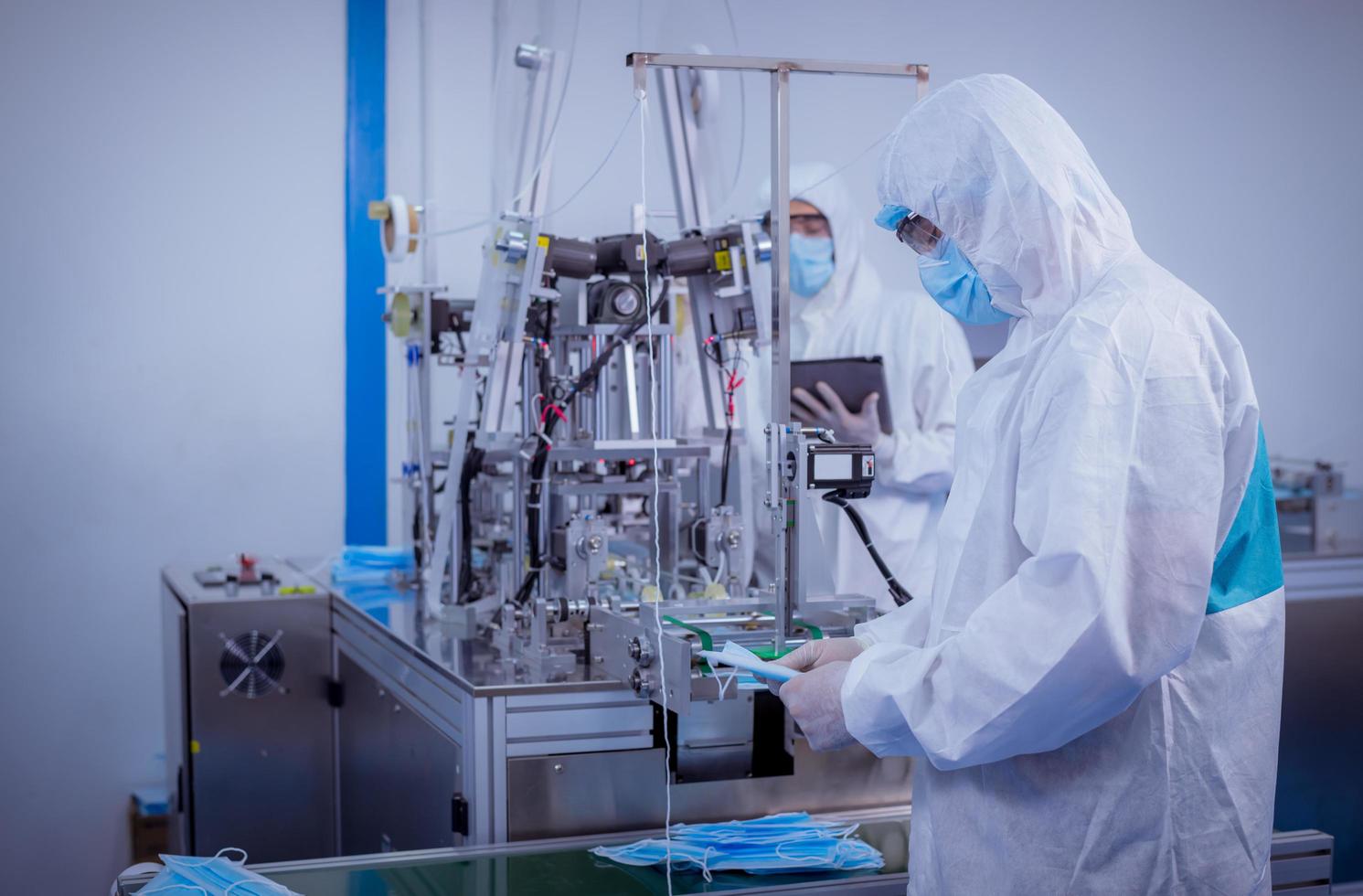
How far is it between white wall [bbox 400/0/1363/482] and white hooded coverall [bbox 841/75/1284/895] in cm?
228

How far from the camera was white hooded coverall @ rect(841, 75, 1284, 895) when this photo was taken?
103 cm

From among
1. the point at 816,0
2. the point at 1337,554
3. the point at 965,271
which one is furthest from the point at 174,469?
the point at 1337,554

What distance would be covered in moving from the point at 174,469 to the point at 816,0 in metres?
2.25

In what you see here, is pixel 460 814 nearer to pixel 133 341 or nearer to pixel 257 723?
pixel 257 723

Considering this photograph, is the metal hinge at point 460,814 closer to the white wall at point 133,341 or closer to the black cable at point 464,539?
the black cable at point 464,539

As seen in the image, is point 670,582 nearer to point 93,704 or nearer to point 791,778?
point 791,778

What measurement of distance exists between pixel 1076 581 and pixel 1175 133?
3.03m

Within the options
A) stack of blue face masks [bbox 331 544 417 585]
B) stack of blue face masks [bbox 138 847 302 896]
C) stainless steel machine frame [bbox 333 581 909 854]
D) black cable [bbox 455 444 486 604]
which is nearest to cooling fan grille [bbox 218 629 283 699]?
stack of blue face masks [bbox 331 544 417 585]

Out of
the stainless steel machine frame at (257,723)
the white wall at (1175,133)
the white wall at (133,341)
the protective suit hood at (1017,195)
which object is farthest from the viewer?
the white wall at (1175,133)

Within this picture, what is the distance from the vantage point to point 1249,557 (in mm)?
1146

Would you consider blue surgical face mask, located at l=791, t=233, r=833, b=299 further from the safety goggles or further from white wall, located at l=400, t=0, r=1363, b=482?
white wall, located at l=400, t=0, r=1363, b=482

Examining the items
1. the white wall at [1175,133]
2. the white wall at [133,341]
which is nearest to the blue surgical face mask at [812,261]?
the white wall at [1175,133]

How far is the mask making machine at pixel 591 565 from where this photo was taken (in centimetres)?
166

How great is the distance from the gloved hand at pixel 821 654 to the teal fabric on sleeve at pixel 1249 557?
39 centimetres
